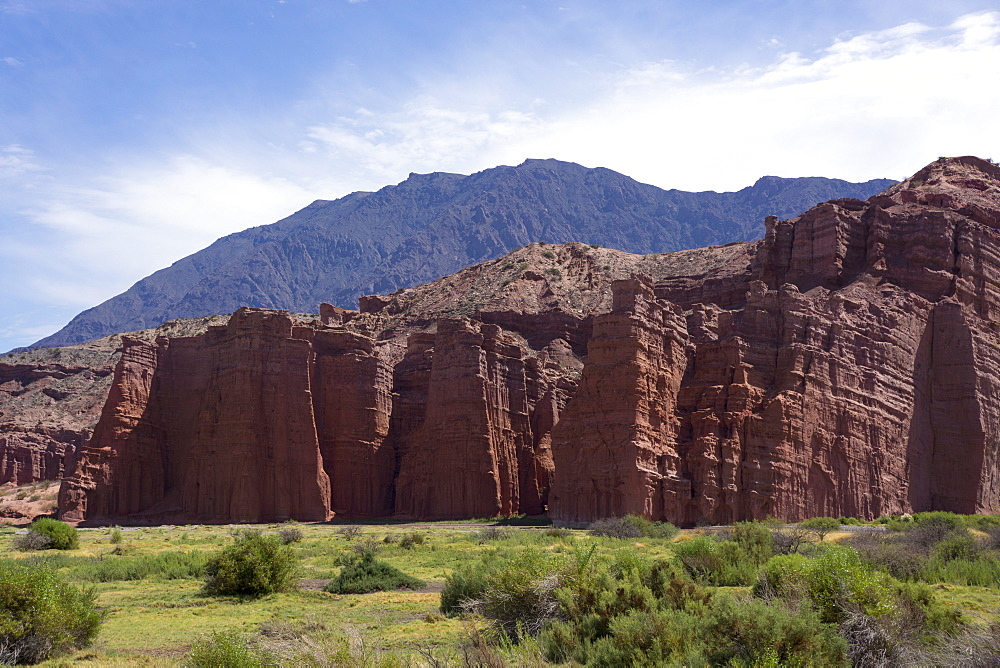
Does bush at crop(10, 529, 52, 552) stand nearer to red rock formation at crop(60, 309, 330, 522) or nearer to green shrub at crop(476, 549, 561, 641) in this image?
red rock formation at crop(60, 309, 330, 522)

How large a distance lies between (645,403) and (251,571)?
27737 mm

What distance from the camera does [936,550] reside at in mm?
26109

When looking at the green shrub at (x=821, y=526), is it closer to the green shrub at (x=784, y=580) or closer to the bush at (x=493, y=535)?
the bush at (x=493, y=535)

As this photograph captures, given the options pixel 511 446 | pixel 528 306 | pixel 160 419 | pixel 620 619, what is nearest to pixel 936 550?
pixel 620 619

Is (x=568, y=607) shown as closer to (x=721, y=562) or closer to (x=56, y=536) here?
(x=721, y=562)

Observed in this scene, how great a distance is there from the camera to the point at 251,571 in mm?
26875

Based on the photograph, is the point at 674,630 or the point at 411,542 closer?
the point at 674,630

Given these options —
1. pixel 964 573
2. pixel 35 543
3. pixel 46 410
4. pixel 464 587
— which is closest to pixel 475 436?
pixel 35 543

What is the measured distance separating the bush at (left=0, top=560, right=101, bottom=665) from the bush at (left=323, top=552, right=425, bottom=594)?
9452mm

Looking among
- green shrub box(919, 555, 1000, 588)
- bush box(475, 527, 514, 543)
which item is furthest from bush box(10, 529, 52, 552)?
green shrub box(919, 555, 1000, 588)

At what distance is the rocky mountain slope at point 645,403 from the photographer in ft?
166

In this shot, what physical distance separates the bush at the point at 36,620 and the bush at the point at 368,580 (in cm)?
945

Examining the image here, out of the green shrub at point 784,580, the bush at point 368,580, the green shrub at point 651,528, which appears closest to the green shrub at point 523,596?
the green shrub at point 784,580

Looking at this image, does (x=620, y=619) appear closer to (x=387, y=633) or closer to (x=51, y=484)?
(x=387, y=633)
